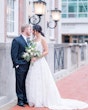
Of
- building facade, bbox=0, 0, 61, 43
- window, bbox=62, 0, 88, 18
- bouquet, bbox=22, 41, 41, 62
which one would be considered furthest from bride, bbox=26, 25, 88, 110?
window, bbox=62, 0, 88, 18

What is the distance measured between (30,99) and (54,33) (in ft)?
51.3

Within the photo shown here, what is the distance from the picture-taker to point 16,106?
9.19 meters

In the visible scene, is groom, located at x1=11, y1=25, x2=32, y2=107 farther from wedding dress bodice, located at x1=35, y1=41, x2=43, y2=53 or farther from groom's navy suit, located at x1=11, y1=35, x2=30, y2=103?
wedding dress bodice, located at x1=35, y1=41, x2=43, y2=53

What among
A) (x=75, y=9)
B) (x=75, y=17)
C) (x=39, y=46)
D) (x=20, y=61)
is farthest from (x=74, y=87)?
(x=75, y=9)

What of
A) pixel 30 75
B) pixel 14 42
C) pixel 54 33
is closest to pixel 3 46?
pixel 14 42

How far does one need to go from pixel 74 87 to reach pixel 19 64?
452 cm

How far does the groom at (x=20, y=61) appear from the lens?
8.80 meters

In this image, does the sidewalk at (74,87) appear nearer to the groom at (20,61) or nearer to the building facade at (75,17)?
the groom at (20,61)

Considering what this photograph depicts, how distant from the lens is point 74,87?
13.1 m

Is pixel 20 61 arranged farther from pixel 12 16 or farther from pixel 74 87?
pixel 12 16

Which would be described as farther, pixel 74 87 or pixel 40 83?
pixel 74 87

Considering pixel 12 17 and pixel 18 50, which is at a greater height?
pixel 12 17

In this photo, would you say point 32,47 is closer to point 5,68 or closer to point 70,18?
point 5,68

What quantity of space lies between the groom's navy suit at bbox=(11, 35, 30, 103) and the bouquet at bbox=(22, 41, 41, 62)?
0.41 feet
